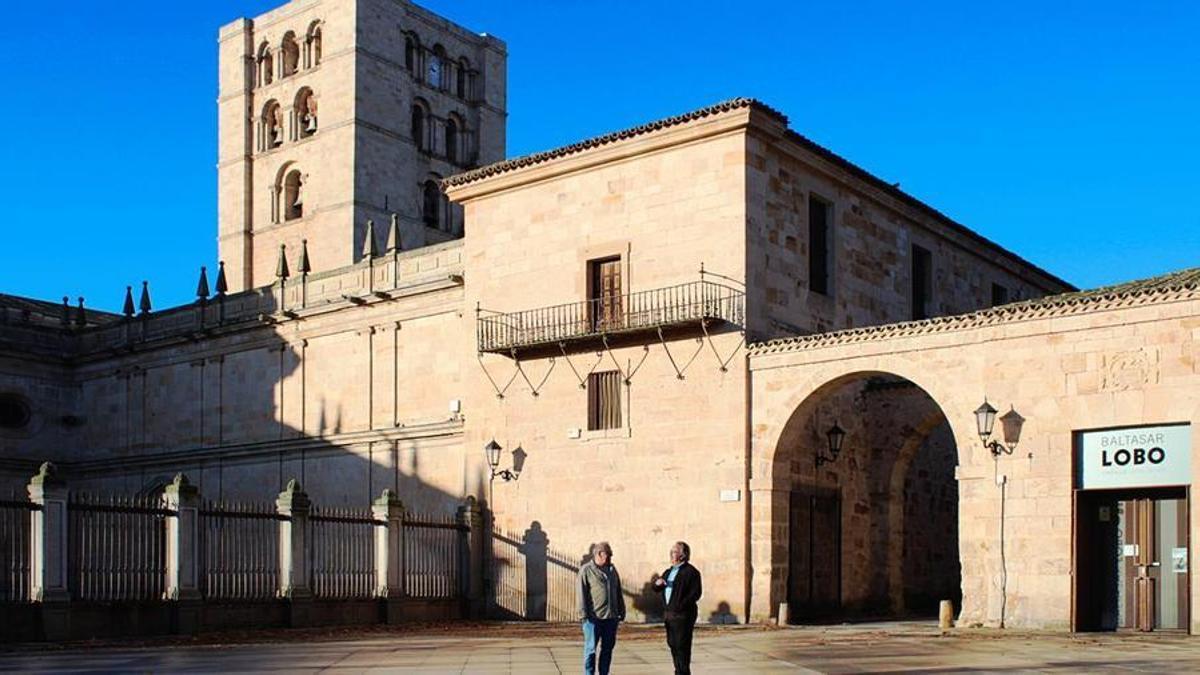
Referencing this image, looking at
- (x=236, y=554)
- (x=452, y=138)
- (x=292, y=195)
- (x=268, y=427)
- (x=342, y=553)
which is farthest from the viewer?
(x=452, y=138)

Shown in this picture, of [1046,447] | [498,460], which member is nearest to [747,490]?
[1046,447]

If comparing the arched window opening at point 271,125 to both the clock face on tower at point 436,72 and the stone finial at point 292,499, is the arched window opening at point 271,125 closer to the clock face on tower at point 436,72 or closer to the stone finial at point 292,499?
the clock face on tower at point 436,72

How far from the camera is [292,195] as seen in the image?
192ft

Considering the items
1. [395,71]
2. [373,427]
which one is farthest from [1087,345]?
[395,71]

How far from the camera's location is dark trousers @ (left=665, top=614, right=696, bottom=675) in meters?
14.0

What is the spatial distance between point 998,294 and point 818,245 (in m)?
9.84

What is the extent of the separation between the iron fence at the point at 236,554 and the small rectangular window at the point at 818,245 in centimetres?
1252

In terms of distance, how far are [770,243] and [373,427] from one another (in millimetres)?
13425

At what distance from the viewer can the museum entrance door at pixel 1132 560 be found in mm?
22812

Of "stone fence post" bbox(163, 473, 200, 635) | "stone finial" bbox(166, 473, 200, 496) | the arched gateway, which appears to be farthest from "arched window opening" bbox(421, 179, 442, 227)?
"stone fence post" bbox(163, 473, 200, 635)

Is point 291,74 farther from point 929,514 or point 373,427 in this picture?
point 929,514

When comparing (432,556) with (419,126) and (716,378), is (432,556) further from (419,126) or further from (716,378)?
(419,126)

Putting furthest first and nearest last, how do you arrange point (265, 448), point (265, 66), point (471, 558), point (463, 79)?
1. point (463, 79)
2. point (265, 66)
3. point (265, 448)
4. point (471, 558)

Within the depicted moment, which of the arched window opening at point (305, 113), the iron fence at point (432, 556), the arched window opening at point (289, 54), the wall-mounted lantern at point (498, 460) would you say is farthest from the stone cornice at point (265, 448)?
the arched window opening at point (289, 54)
